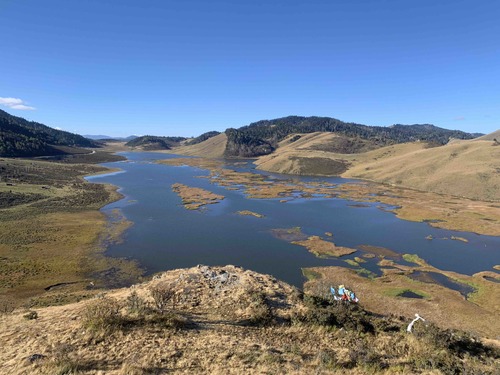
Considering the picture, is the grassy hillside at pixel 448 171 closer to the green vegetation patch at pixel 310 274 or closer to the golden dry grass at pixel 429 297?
the golden dry grass at pixel 429 297

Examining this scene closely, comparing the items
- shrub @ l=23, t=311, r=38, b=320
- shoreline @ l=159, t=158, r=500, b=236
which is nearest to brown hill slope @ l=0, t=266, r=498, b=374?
shrub @ l=23, t=311, r=38, b=320

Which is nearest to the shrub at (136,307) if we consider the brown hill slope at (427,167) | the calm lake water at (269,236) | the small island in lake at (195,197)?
the calm lake water at (269,236)

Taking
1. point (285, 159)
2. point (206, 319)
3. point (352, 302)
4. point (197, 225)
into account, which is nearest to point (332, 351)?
point (206, 319)

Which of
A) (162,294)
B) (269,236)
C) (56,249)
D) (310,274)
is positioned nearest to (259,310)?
(162,294)

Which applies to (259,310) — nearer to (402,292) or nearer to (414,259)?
(402,292)

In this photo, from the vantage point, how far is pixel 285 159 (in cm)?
19762

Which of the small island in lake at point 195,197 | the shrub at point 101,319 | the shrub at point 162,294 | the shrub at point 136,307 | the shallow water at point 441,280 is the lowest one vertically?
the shallow water at point 441,280

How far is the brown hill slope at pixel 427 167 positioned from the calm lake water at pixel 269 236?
45151 mm

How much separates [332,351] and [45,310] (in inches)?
760

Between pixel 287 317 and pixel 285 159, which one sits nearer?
pixel 287 317

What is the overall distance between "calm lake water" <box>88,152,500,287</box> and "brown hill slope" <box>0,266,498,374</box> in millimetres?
19261

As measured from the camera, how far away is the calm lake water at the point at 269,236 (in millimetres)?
47562

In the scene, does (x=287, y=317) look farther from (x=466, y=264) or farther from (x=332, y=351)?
(x=466, y=264)

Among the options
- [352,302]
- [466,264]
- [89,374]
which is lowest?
[466,264]
